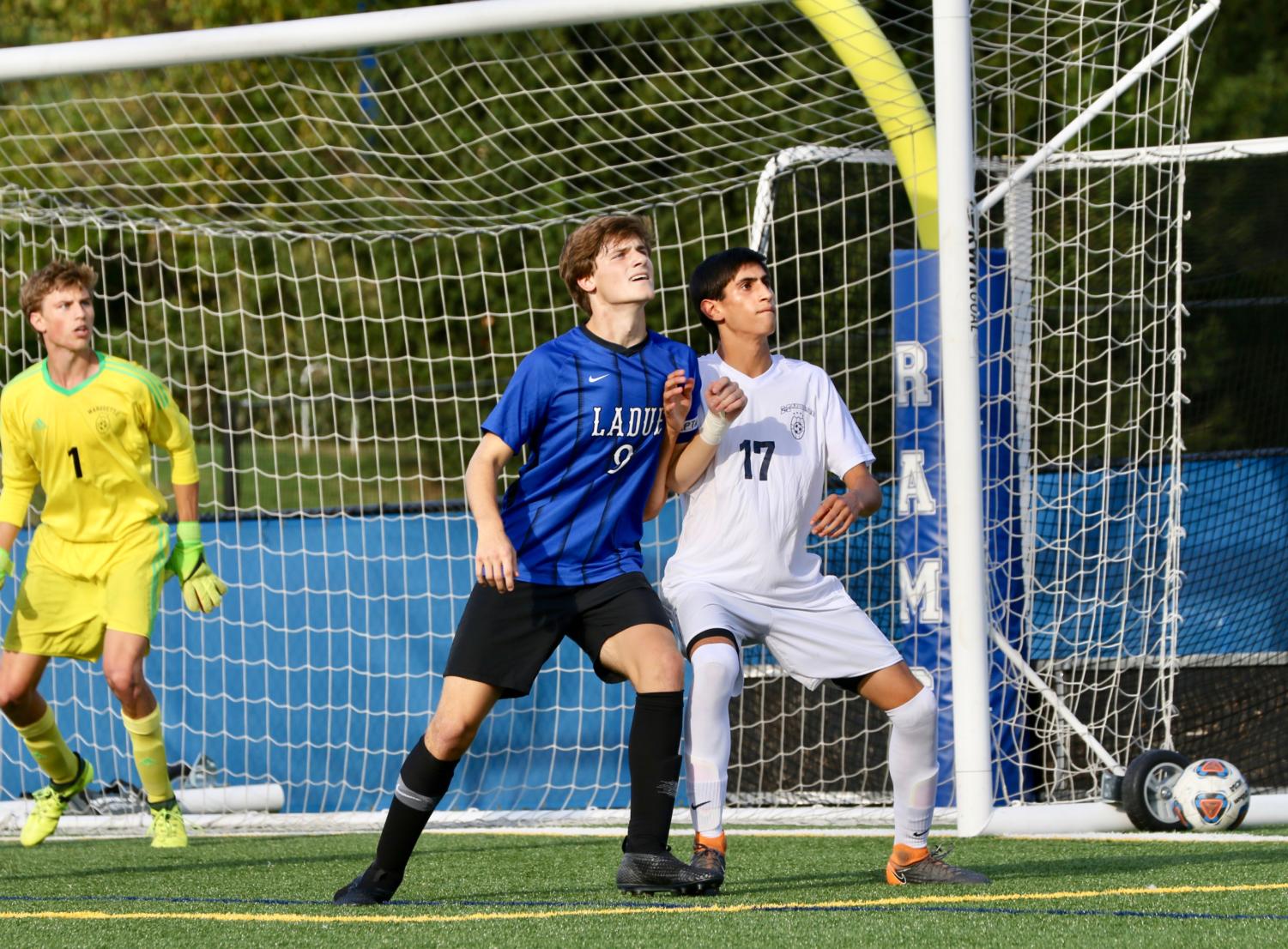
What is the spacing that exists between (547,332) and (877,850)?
26.8ft

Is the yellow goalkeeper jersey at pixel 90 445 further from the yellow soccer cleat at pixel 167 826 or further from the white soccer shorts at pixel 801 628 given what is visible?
the white soccer shorts at pixel 801 628

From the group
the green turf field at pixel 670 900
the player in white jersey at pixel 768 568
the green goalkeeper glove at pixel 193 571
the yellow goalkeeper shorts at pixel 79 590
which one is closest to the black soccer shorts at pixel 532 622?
the player in white jersey at pixel 768 568

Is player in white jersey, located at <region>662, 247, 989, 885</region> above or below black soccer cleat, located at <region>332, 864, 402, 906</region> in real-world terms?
above

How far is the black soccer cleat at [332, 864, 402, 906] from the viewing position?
14.2ft

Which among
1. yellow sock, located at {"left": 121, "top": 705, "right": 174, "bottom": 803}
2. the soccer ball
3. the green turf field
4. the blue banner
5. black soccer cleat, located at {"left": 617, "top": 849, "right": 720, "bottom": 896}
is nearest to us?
the green turf field

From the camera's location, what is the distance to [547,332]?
44.5 feet

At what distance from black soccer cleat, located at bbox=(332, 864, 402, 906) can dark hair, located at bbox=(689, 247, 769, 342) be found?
5.42ft

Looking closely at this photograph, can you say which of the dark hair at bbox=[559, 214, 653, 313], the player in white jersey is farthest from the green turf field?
the dark hair at bbox=[559, 214, 653, 313]

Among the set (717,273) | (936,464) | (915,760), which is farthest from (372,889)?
(936,464)

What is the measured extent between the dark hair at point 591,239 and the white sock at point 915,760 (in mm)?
1313

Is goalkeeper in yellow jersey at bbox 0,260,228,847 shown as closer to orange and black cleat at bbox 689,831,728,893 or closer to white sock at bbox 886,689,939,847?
orange and black cleat at bbox 689,831,728,893

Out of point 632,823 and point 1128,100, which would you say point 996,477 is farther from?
point 1128,100

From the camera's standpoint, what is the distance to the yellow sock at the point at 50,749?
254 inches

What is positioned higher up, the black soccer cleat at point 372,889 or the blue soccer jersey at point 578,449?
the blue soccer jersey at point 578,449
